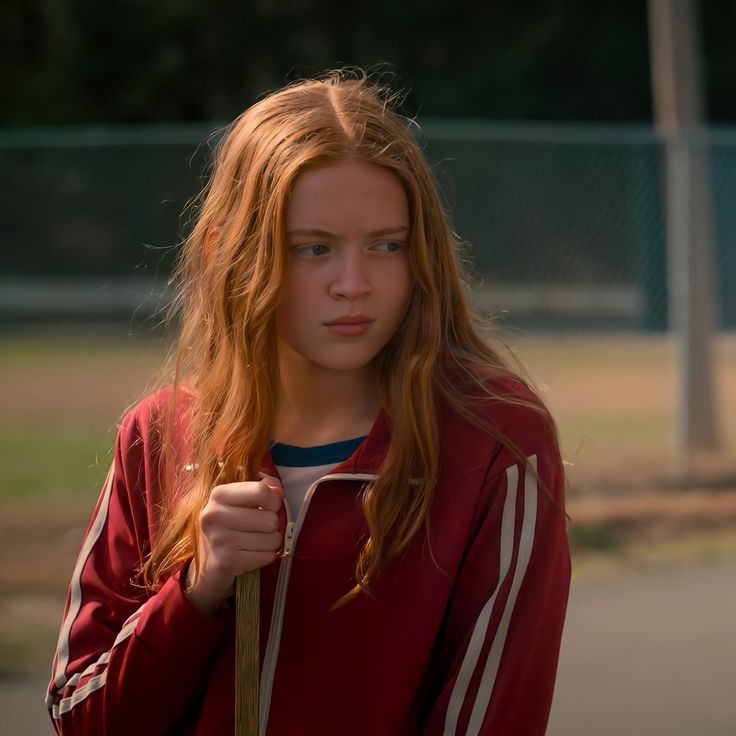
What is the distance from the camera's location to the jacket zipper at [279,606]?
1.87m

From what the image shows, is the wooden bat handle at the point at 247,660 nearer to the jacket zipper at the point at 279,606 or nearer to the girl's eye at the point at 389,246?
the jacket zipper at the point at 279,606

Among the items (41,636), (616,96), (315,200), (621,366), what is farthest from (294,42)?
(315,200)

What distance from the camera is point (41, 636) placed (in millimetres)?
5434

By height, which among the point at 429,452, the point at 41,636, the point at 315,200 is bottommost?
the point at 41,636

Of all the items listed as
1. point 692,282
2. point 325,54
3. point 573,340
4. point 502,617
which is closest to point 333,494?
point 502,617

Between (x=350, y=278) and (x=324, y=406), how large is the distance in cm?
23

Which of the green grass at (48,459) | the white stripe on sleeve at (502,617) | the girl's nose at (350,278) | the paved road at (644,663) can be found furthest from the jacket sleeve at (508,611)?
the green grass at (48,459)

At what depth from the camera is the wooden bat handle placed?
1.77 meters

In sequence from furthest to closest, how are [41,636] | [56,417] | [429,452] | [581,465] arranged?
[56,417] → [581,465] → [41,636] → [429,452]

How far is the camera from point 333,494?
1903 mm

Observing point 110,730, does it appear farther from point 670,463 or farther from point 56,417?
point 56,417

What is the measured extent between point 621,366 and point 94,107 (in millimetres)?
19261

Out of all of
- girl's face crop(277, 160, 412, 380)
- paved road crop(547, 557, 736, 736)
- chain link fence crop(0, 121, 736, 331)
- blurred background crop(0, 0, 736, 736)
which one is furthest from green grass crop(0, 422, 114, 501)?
girl's face crop(277, 160, 412, 380)

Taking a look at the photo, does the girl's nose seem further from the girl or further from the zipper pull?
the zipper pull
